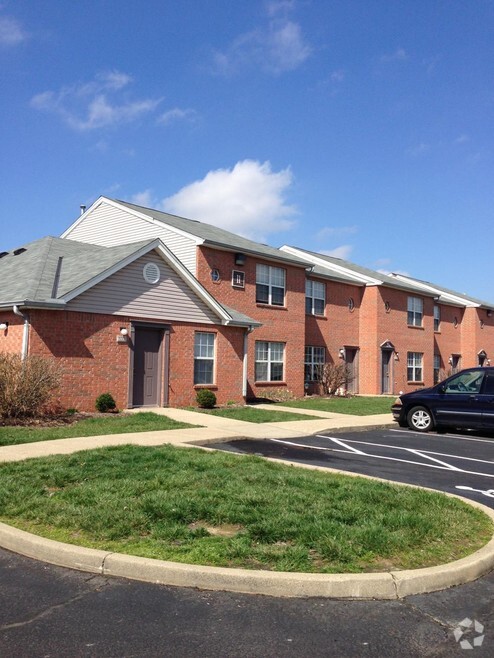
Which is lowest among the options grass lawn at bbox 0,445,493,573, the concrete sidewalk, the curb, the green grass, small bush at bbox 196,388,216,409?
the curb

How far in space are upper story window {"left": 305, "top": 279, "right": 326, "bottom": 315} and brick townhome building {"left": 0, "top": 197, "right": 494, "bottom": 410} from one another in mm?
48

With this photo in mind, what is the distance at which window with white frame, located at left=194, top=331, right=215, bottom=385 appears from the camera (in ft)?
64.7

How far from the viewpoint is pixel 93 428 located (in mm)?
13219

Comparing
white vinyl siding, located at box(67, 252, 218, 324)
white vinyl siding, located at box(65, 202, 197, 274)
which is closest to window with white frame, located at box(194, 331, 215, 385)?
white vinyl siding, located at box(67, 252, 218, 324)

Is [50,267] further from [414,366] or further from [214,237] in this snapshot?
[414,366]

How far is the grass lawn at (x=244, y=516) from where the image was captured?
5.00 metres

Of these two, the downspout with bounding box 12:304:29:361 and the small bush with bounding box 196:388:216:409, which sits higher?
the downspout with bounding box 12:304:29:361

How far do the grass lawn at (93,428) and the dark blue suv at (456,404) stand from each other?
19.2 feet

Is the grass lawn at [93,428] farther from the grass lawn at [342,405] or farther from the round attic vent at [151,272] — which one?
the grass lawn at [342,405]

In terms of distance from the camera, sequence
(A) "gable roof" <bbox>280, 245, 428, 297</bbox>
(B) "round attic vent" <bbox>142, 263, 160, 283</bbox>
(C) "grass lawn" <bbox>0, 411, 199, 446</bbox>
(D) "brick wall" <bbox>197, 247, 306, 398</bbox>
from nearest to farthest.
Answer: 1. (C) "grass lawn" <bbox>0, 411, 199, 446</bbox>
2. (B) "round attic vent" <bbox>142, 263, 160, 283</bbox>
3. (D) "brick wall" <bbox>197, 247, 306, 398</bbox>
4. (A) "gable roof" <bbox>280, 245, 428, 297</bbox>

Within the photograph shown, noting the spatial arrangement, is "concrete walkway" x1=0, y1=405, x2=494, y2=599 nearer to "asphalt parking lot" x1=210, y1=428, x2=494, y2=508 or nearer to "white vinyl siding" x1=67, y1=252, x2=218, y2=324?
"asphalt parking lot" x1=210, y1=428, x2=494, y2=508

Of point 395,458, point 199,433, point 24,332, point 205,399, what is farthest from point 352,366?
point 395,458

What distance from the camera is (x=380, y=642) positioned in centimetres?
379

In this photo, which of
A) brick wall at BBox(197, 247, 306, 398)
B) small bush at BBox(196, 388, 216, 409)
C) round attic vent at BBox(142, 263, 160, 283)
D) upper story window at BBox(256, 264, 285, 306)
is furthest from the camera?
upper story window at BBox(256, 264, 285, 306)
